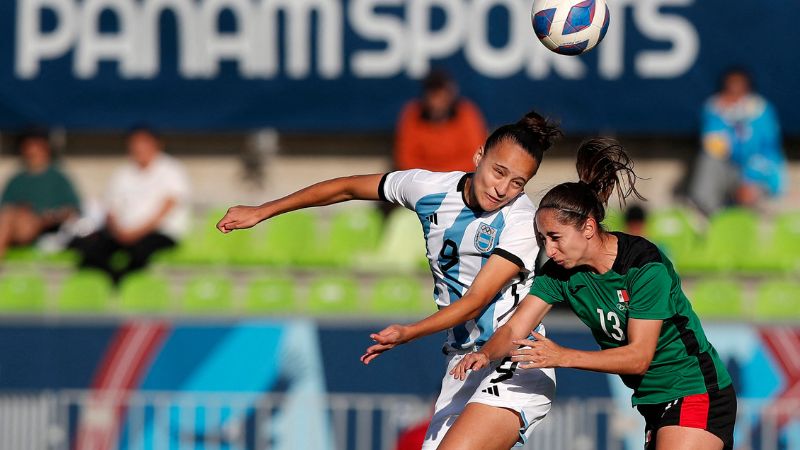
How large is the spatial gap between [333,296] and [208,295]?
99 cm

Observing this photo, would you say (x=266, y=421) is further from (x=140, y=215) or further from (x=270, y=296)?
(x=140, y=215)

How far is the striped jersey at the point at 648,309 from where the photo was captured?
5160 mm

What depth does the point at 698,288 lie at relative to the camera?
33.0 ft

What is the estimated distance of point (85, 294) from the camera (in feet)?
34.9

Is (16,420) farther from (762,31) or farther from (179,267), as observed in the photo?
(762,31)

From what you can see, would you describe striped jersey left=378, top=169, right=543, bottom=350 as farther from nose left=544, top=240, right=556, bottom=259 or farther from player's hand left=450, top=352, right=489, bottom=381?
player's hand left=450, top=352, right=489, bottom=381

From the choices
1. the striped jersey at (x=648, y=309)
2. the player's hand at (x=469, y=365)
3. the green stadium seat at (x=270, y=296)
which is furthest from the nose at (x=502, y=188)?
the green stadium seat at (x=270, y=296)

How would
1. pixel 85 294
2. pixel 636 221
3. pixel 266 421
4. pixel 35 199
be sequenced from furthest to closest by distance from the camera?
1. pixel 35 199
2. pixel 85 294
3. pixel 636 221
4. pixel 266 421

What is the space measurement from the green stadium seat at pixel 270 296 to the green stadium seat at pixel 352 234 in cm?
74

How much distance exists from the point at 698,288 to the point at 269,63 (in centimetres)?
493

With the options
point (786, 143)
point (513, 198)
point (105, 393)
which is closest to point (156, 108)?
point (105, 393)

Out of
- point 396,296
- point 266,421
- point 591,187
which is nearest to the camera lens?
point 591,187

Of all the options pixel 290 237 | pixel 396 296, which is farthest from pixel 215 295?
pixel 396 296

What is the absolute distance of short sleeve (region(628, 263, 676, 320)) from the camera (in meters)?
5.12
